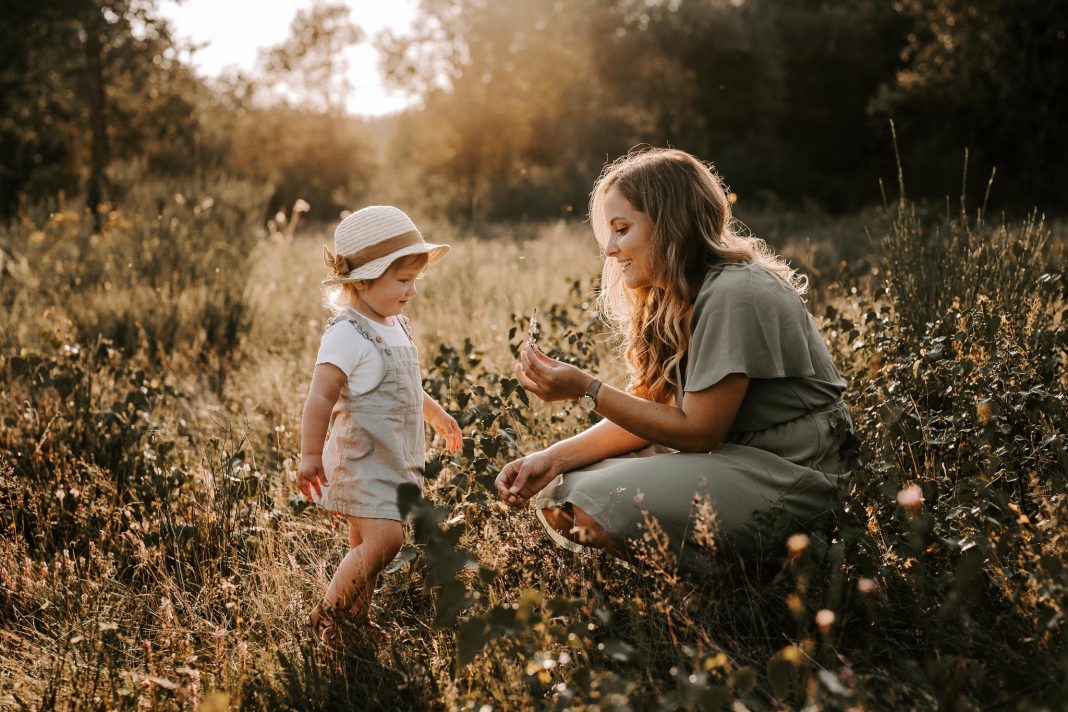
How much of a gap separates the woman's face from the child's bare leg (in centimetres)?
118

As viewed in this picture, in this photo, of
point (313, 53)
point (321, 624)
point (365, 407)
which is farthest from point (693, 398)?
point (313, 53)

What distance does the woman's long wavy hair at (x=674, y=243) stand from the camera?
2752 mm

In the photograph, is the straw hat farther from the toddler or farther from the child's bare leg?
the child's bare leg

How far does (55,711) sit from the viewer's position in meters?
2.13

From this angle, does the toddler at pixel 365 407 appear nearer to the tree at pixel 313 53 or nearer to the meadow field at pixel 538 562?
the meadow field at pixel 538 562

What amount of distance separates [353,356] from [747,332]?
1.25 meters

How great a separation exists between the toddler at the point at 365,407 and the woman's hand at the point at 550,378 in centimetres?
38

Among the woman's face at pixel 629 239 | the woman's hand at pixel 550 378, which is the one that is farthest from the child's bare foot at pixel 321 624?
the woman's face at pixel 629 239

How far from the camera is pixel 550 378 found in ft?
8.71

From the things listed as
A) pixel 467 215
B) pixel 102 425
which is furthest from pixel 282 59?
pixel 102 425

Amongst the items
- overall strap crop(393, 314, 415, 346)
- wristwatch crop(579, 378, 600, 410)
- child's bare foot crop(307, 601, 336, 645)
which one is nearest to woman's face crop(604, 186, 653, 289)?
wristwatch crop(579, 378, 600, 410)

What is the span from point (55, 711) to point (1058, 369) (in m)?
3.54

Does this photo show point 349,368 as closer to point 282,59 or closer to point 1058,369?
point 1058,369

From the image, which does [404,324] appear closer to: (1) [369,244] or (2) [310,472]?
(1) [369,244]
